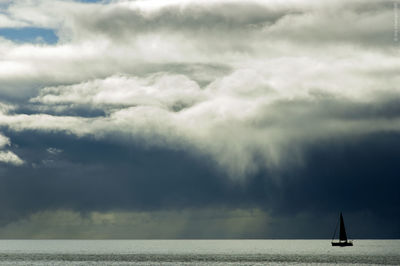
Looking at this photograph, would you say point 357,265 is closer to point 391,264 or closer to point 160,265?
point 391,264

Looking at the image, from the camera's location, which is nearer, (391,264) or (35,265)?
(35,265)

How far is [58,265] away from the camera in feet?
562

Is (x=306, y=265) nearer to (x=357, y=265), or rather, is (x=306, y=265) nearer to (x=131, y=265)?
(x=357, y=265)

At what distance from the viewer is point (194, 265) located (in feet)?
556

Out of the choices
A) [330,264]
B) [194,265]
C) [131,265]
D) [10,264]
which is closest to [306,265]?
[330,264]

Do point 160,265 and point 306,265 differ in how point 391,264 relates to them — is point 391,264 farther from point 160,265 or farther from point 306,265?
point 160,265

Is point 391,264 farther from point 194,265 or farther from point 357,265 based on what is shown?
point 194,265

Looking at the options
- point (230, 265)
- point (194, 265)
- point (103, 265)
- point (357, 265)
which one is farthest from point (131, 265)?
point (357, 265)

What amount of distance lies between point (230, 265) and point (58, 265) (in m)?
51.5

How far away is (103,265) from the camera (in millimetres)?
169375

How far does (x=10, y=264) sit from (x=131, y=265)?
1433 inches

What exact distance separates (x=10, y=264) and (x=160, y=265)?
44976mm

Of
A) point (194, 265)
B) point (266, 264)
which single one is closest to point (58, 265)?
point (194, 265)

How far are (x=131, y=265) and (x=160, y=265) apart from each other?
893 cm
